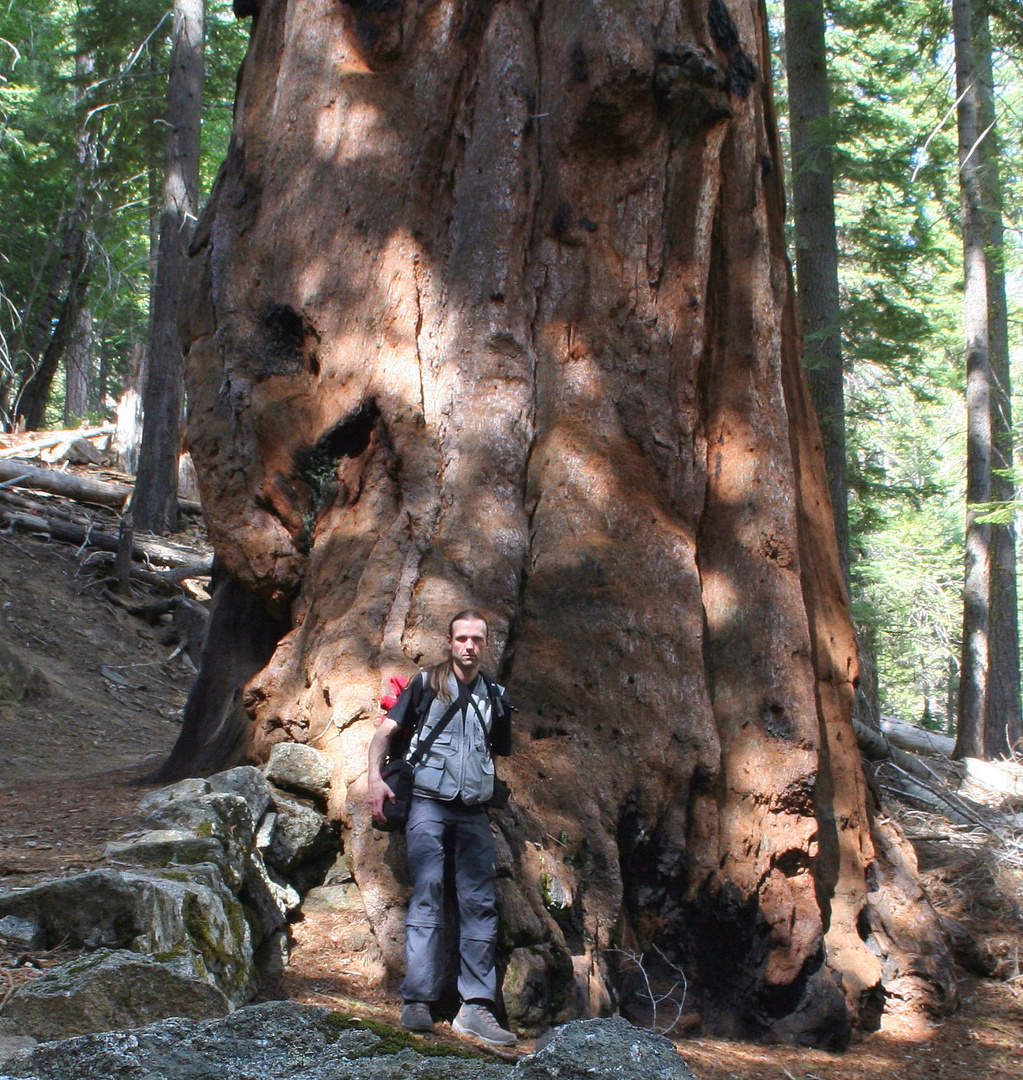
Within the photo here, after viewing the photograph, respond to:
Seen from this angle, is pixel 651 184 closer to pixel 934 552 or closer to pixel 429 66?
pixel 429 66

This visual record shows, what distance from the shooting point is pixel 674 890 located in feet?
20.5

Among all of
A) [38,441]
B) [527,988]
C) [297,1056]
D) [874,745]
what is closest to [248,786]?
[527,988]

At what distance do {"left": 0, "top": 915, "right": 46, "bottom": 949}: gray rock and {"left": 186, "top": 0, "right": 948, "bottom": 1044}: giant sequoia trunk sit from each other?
2.07 metres

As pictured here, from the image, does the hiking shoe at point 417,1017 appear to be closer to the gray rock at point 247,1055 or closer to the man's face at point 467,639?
the man's face at point 467,639

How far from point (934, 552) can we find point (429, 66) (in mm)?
26463

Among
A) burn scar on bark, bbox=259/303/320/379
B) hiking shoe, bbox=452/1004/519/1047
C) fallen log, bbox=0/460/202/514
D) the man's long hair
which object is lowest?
hiking shoe, bbox=452/1004/519/1047

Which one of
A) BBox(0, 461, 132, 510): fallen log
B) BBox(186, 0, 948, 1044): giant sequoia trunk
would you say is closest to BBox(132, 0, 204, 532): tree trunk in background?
BBox(0, 461, 132, 510): fallen log

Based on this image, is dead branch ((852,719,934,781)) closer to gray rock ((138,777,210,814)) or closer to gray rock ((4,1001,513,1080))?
gray rock ((138,777,210,814))

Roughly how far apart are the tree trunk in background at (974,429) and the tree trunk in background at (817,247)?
4.29 m

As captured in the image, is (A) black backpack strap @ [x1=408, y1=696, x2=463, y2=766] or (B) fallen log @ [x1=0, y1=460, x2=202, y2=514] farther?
(B) fallen log @ [x1=0, y1=460, x2=202, y2=514]

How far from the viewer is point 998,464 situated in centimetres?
1852

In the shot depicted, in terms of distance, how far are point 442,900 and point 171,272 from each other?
45.4 feet

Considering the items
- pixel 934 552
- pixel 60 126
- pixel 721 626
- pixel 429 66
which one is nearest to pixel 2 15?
pixel 60 126

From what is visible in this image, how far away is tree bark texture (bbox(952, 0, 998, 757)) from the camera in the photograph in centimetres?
1589
